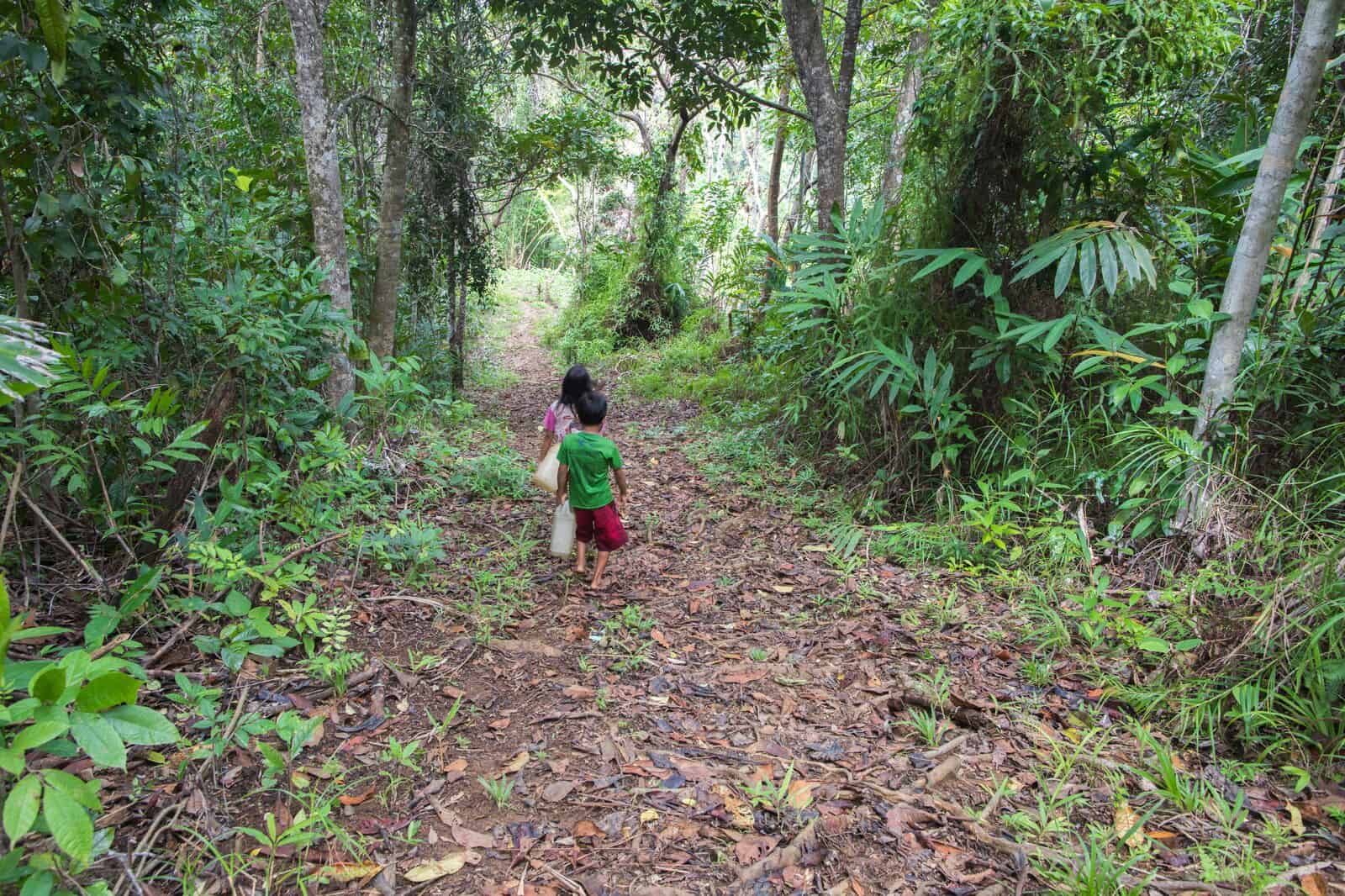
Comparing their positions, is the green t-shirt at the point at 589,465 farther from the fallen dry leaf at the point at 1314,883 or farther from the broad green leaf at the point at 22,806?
the fallen dry leaf at the point at 1314,883

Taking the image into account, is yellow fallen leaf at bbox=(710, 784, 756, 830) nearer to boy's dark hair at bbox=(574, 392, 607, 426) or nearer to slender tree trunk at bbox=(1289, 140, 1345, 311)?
boy's dark hair at bbox=(574, 392, 607, 426)

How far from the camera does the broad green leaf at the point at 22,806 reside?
55.8 inches

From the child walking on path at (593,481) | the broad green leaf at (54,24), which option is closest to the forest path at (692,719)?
the child walking on path at (593,481)

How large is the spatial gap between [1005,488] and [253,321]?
431 cm

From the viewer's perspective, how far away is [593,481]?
429cm

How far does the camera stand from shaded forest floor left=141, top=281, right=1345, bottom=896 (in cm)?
222

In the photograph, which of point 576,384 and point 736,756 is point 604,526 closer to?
point 576,384

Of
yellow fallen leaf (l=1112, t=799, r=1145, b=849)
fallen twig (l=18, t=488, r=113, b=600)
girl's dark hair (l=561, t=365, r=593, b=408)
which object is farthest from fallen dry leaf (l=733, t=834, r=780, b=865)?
girl's dark hair (l=561, t=365, r=593, b=408)

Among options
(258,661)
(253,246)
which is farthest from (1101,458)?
(253,246)

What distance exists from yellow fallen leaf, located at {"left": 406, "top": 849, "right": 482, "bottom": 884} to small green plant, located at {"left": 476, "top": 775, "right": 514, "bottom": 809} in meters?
0.23

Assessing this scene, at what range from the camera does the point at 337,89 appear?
7246mm

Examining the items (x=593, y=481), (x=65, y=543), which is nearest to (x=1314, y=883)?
(x=593, y=481)

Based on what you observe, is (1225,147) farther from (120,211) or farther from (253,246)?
(120,211)

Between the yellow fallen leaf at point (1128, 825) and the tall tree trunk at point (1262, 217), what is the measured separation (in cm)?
172
